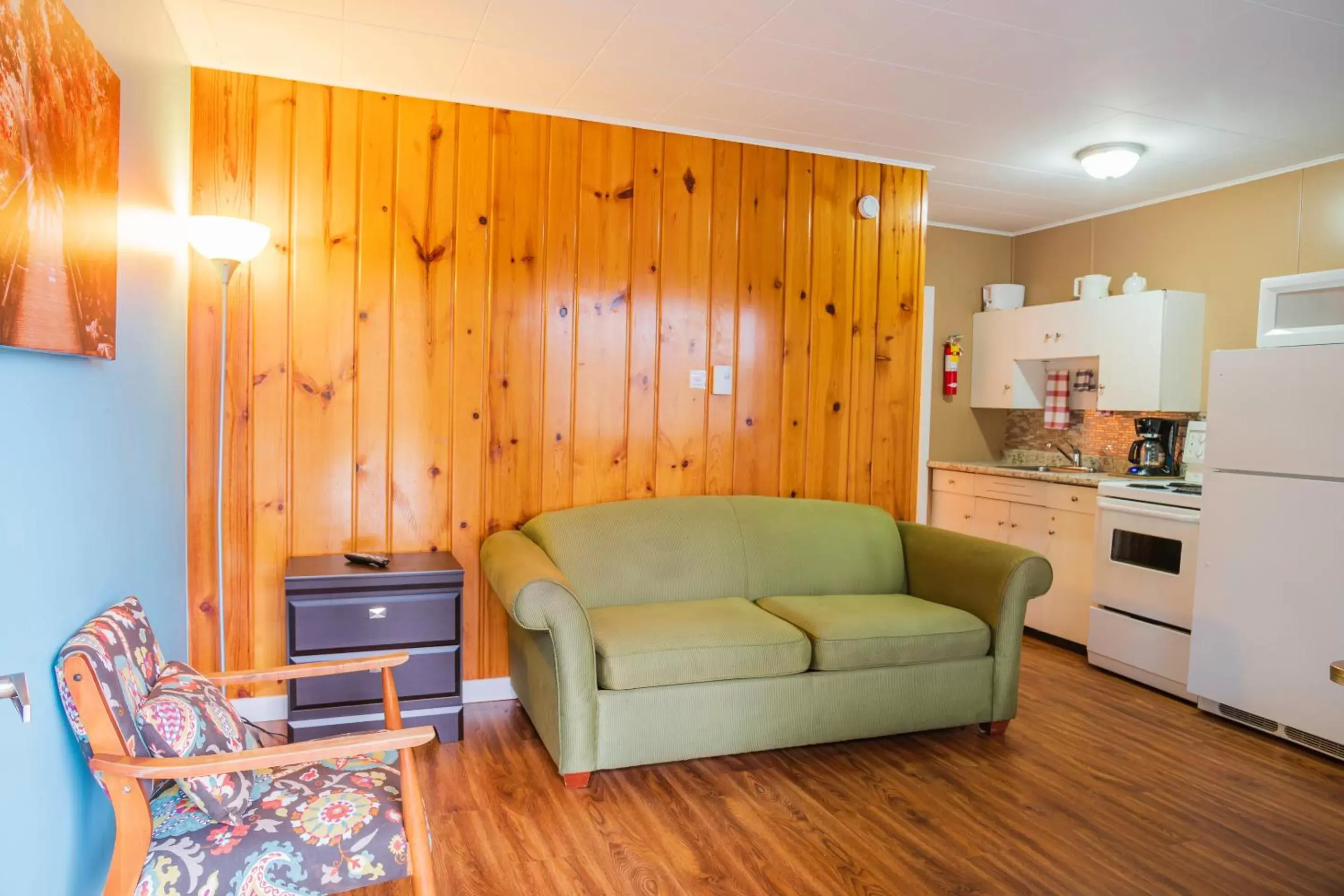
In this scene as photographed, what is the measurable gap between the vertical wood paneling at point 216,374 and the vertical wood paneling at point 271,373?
0.03 m

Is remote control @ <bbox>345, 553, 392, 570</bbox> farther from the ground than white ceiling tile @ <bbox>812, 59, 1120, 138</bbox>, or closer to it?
closer to it

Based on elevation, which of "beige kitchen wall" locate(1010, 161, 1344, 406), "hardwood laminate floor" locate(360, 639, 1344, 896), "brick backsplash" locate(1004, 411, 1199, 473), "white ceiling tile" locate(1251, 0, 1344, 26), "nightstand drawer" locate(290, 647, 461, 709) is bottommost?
"hardwood laminate floor" locate(360, 639, 1344, 896)

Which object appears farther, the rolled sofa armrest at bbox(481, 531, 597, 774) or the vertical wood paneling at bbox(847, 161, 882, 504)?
the vertical wood paneling at bbox(847, 161, 882, 504)

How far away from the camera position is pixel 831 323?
13.9 feet

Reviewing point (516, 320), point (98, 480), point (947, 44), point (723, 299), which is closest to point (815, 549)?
Answer: point (723, 299)

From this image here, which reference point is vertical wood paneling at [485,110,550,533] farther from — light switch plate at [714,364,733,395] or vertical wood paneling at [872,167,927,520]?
vertical wood paneling at [872,167,927,520]

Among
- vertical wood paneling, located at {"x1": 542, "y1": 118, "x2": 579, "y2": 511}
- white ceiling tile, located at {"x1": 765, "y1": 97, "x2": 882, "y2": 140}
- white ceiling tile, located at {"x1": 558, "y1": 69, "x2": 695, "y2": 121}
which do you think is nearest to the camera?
white ceiling tile, located at {"x1": 558, "y1": 69, "x2": 695, "y2": 121}

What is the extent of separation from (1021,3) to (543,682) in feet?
8.90

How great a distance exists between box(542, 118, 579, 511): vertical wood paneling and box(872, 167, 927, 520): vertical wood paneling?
1.59 meters

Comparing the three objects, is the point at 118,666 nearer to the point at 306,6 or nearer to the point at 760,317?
the point at 306,6

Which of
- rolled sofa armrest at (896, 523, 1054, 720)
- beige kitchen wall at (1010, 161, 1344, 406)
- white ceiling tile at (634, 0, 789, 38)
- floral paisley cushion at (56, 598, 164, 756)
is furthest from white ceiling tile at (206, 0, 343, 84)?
beige kitchen wall at (1010, 161, 1344, 406)

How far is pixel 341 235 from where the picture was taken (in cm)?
342

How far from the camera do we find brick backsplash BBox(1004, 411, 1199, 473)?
16.8ft

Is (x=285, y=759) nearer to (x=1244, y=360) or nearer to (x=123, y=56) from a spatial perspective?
(x=123, y=56)
